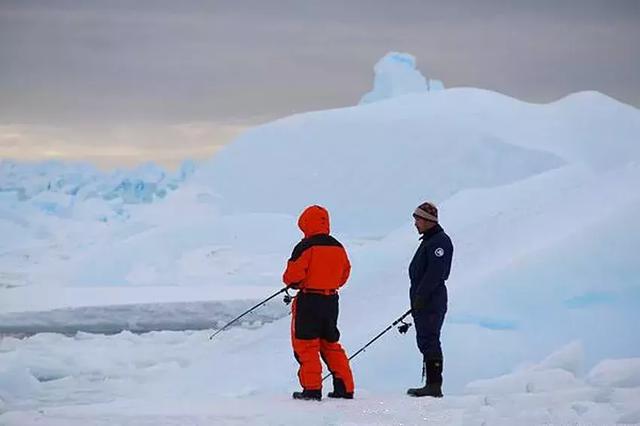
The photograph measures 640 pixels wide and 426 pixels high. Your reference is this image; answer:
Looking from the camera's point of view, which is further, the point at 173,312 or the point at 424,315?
the point at 173,312

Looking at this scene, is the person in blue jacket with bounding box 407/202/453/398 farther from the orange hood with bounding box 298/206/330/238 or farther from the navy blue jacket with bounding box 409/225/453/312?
the orange hood with bounding box 298/206/330/238

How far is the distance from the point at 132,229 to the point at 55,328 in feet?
26.7

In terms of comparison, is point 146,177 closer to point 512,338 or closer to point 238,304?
point 238,304

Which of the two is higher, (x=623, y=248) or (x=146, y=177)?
(x=146, y=177)

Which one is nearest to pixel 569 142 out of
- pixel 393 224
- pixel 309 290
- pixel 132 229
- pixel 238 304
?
pixel 393 224

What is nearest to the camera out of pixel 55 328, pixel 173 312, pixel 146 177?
pixel 55 328

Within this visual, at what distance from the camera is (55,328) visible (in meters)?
12.7

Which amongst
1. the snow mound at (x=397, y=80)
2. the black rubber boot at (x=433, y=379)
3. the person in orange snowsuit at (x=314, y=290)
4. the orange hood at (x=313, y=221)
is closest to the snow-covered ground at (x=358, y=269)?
the black rubber boot at (x=433, y=379)

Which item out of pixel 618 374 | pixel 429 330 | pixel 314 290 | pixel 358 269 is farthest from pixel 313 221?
pixel 358 269

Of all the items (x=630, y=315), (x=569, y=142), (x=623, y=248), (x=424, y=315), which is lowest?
(x=424, y=315)

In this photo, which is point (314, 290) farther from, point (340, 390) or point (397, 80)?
point (397, 80)

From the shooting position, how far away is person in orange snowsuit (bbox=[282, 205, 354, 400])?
5.19 m

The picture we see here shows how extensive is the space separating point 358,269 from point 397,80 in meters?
13.8

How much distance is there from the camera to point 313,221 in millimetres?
5176
